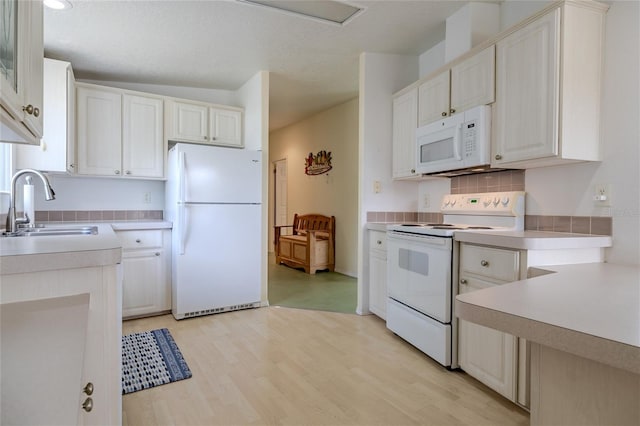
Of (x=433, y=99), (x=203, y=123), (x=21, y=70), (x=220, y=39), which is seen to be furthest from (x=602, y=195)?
(x=203, y=123)

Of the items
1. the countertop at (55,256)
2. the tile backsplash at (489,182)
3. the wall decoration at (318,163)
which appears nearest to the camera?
the countertop at (55,256)

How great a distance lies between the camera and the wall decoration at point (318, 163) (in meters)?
5.52

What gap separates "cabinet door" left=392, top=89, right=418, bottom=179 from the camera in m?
3.04

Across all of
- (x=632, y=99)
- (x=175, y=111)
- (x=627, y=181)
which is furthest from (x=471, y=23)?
(x=175, y=111)

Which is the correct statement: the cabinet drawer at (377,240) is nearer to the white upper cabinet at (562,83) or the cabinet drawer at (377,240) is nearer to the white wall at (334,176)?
the white upper cabinet at (562,83)

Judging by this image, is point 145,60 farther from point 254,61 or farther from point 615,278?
point 615,278

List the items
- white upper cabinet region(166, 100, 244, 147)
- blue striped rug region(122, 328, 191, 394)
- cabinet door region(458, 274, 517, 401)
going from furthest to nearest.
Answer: white upper cabinet region(166, 100, 244, 147) < blue striped rug region(122, 328, 191, 394) < cabinet door region(458, 274, 517, 401)

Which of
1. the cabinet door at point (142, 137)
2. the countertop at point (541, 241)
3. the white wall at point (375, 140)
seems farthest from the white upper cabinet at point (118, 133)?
the countertop at point (541, 241)

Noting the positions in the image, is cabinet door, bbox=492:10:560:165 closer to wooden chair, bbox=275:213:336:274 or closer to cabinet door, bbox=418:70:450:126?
cabinet door, bbox=418:70:450:126

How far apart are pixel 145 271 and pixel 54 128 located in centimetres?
140

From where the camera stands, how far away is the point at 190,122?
371 cm

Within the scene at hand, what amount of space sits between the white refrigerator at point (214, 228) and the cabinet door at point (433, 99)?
1.62 m

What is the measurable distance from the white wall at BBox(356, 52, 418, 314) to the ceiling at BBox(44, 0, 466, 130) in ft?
0.55

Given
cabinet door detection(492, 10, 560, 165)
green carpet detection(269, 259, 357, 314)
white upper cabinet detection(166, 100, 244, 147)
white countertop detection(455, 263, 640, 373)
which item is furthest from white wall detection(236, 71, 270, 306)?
white countertop detection(455, 263, 640, 373)
